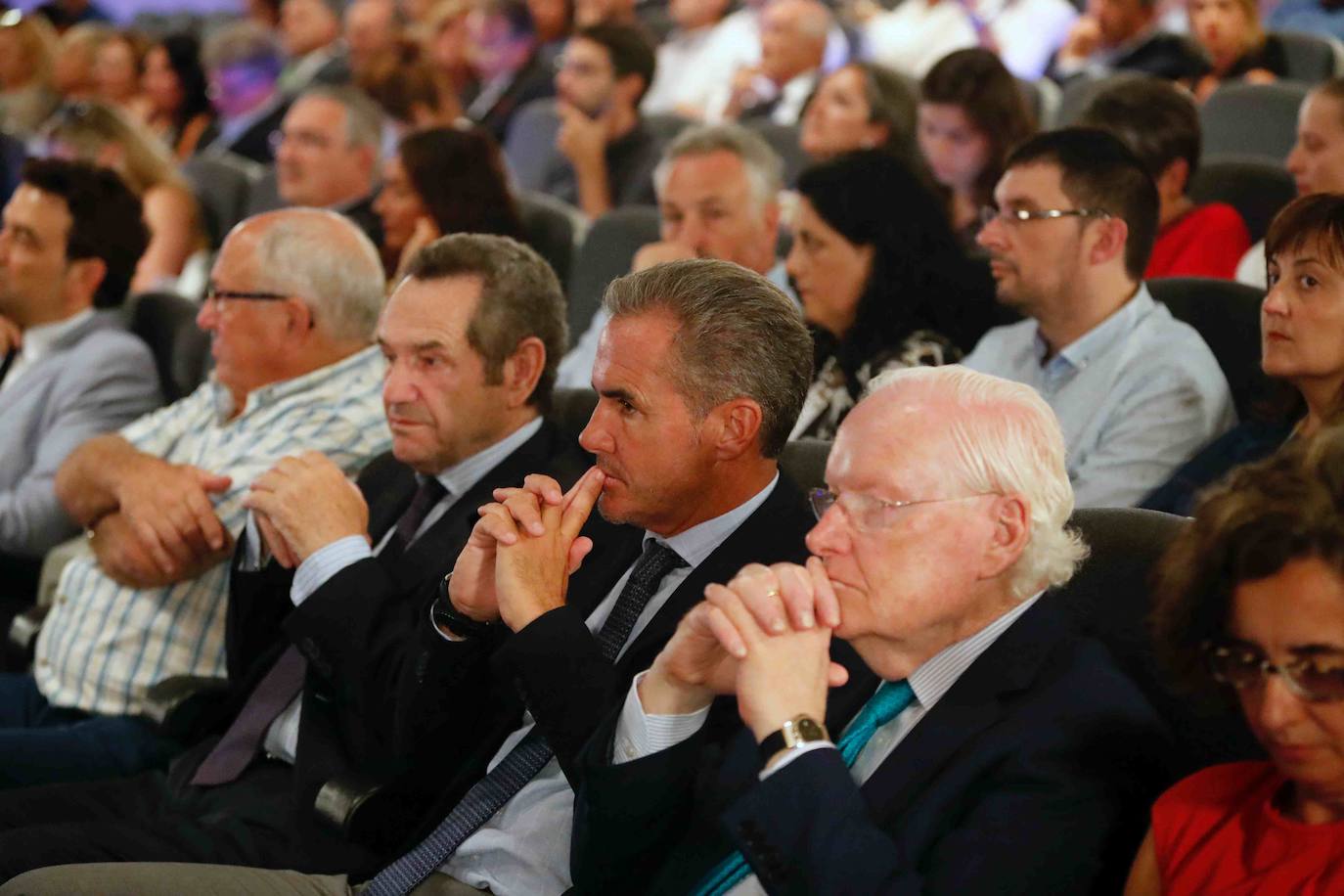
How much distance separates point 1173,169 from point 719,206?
1.04 meters

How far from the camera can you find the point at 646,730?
1.63m

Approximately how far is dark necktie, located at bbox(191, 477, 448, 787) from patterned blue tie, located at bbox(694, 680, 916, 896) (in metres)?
0.91

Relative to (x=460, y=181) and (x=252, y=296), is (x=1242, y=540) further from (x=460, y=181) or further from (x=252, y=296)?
(x=460, y=181)

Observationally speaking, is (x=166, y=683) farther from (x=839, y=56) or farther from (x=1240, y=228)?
(x=839, y=56)

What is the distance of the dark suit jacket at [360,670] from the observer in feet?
6.89

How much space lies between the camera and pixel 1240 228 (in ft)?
11.7

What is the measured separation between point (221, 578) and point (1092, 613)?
153cm

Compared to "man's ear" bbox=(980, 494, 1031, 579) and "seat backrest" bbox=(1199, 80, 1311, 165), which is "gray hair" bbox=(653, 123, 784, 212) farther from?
"man's ear" bbox=(980, 494, 1031, 579)

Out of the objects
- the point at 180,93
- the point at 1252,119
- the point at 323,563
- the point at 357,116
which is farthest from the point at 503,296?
the point at 180,93

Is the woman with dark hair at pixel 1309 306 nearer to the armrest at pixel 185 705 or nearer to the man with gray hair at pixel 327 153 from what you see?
the armrest at pixel 185 705

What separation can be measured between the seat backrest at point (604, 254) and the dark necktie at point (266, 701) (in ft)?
4.54

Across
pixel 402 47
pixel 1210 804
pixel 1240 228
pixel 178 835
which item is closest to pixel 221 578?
pixel 178 835

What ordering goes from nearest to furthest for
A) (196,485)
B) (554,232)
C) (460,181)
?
(196,485), (460,181), (554,232)

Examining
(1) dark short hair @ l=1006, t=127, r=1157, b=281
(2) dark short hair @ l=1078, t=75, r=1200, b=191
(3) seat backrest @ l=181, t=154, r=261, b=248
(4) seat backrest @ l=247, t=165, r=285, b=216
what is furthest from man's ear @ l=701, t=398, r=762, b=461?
(3) seat backrest @ l=181, t=154, r=261, b=248
